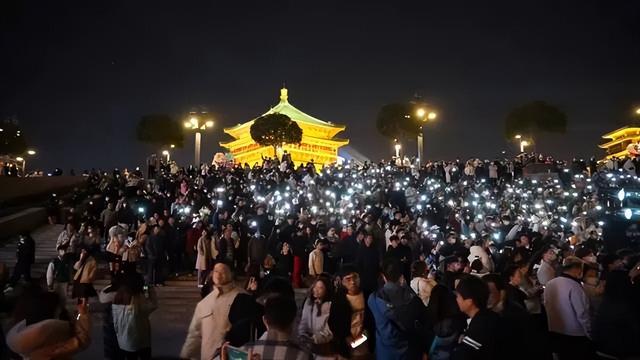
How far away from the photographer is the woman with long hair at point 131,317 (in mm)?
5805

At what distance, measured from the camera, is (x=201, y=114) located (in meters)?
29.1

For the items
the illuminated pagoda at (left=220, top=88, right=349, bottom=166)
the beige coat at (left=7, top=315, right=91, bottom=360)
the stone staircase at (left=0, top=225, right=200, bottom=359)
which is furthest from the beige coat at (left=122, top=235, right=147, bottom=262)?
the illuminated pagoda at (left=220, top=88, right=349, bottom=166)

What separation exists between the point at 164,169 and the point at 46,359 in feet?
75.5

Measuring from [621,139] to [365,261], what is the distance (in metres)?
60.1

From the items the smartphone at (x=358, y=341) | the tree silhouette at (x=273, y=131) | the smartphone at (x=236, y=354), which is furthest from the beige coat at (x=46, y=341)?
the tree silhouette at (x=273, y=131)

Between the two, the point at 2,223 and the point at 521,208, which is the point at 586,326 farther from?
the point at 2,223

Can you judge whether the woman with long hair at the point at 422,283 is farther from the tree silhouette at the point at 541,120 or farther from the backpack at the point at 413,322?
the tree silhouette at the point at 541,120

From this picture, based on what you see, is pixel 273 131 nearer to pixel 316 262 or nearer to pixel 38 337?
pixel 316 262

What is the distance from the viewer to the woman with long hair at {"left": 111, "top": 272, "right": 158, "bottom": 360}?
580cm

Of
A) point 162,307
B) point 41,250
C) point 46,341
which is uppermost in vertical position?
point 41,250

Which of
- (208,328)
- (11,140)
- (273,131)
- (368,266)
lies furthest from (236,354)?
(11,140)

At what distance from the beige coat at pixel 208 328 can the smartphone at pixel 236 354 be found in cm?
122

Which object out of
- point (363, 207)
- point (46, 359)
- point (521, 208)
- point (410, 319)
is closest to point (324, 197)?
point (363, 207)

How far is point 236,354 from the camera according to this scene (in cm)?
339
